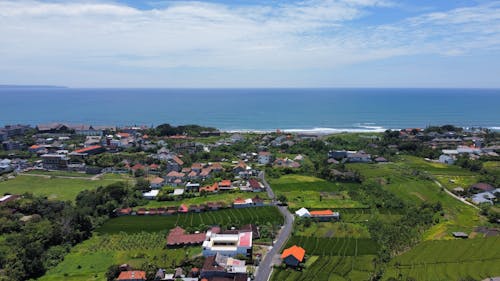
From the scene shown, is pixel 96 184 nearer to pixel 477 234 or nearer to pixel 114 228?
pixel 114 228

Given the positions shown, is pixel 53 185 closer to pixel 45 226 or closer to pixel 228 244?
pixel 45 226

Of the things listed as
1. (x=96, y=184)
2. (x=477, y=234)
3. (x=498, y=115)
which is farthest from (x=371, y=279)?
(x=498, y=115)

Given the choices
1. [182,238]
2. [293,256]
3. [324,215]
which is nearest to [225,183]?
[324,215]

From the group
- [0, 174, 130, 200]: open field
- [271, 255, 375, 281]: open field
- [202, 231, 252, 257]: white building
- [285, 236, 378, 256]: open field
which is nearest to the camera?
[271, 255, 375, 281]: open field

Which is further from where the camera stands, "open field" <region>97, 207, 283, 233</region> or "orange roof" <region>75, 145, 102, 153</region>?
"orange roof" <region>75, 145, 102, 153</region>

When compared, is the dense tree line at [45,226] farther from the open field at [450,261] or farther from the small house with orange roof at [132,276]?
the open field at [450,261]

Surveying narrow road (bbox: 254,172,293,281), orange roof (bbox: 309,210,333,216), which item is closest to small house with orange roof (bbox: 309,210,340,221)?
orange roof (bbox: 309,210,333,216)

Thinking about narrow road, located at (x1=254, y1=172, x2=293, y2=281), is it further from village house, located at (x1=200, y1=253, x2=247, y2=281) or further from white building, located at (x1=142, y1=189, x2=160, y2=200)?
white building, located at (x1=142, y1=189, x2=160, y2=200)
